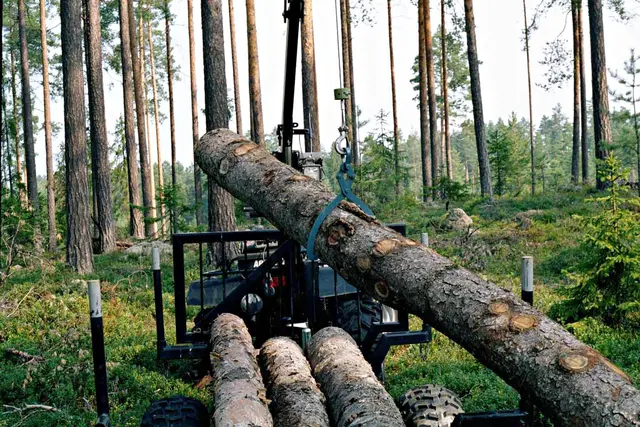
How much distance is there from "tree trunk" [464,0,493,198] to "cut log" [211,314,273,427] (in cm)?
1657

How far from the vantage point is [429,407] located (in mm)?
4594

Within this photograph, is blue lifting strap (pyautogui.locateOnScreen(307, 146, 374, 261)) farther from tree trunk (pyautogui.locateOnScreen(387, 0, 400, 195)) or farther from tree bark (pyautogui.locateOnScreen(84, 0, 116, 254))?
tree trunk (pyautogui.locateOnScreen(387, 0, 400, 195))

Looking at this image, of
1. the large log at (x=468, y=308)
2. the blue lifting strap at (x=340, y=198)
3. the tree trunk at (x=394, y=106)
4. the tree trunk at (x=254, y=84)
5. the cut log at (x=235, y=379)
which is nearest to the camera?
the large log at (x=468, y=308)

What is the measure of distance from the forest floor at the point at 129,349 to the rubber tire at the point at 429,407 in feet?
3.68

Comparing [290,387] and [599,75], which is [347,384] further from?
[599,75]

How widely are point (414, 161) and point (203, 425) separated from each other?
11355 cm

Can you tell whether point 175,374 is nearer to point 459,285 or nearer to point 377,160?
point 459,285

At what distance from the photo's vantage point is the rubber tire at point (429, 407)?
4.48 metres

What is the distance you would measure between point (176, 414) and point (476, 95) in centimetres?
1843

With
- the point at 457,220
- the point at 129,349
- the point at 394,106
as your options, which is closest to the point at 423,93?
the point at 394,106

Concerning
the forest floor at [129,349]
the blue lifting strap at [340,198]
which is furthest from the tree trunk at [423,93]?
the blue lifting strap at [340,198]

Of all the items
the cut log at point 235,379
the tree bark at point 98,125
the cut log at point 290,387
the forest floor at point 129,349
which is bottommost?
the forest floor at point 129,349

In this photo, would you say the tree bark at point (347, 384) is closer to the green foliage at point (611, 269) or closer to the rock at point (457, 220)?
the green foliage at point (611, 269)

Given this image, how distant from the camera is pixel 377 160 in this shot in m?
27.2
